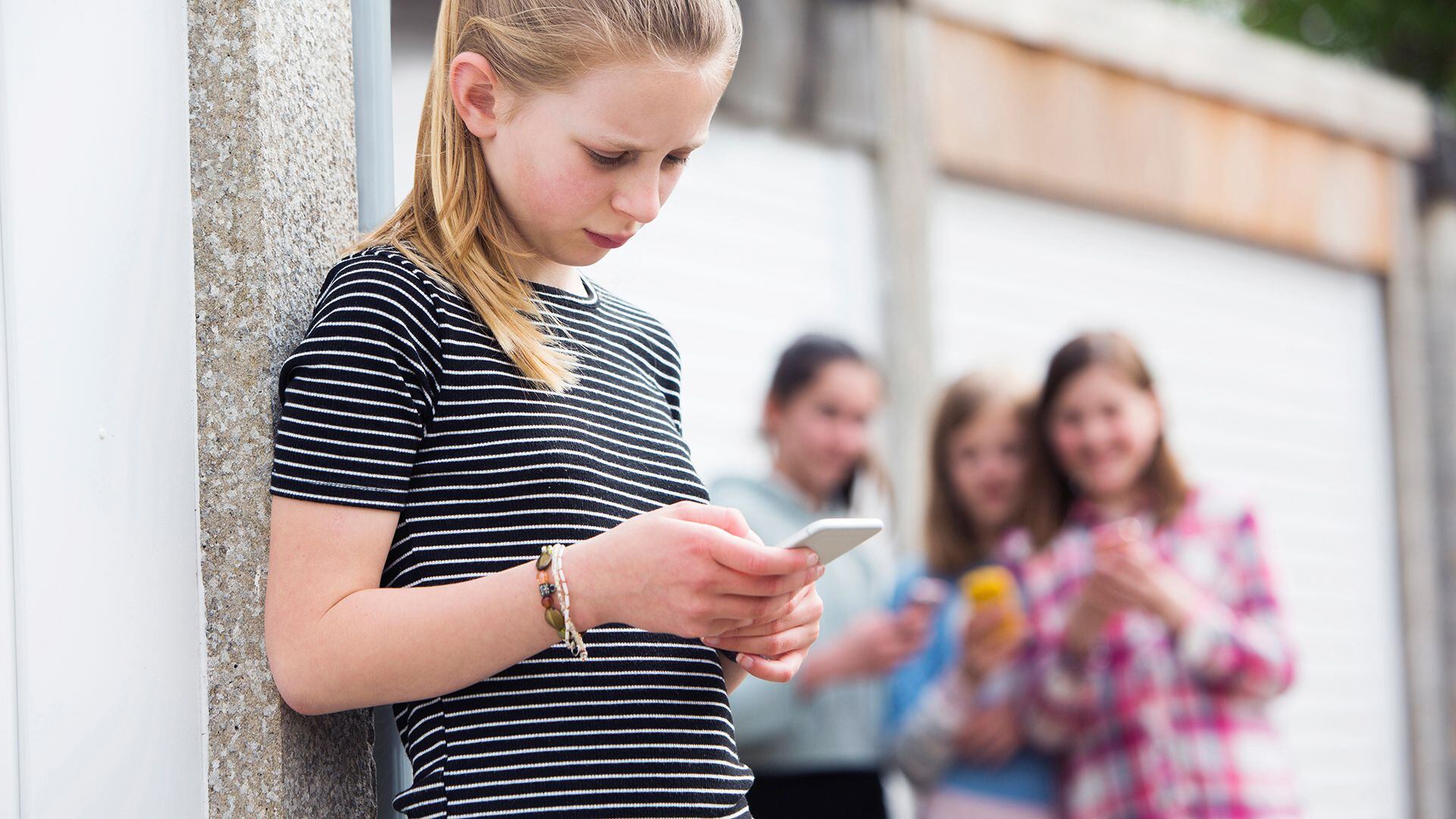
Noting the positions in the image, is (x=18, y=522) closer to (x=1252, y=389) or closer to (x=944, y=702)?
(x=944, y=702)

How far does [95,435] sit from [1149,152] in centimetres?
521

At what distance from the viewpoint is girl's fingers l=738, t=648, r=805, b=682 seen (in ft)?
4.23

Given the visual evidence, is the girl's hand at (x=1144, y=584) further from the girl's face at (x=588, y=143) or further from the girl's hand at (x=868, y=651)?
the girl's face at (x=588, y=143)

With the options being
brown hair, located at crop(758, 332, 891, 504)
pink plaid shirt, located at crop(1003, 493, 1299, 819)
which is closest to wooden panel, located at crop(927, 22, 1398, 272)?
brown hair, located at crop(758, 332, 891, 504)

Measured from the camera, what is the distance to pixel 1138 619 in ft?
10.6

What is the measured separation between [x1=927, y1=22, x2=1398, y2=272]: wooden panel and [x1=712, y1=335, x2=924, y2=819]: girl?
1.96 m

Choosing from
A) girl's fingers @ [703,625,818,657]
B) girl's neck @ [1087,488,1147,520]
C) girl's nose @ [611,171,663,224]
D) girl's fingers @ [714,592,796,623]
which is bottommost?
girl's fingers @ [703,625,818,657]

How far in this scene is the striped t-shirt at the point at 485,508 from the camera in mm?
1151

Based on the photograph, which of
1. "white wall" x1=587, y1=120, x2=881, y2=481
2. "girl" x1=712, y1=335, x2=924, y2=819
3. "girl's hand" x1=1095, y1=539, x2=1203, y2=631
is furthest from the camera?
"white wall" x1=587, y1=120, x2=881, y2=481

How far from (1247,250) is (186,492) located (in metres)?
5.78

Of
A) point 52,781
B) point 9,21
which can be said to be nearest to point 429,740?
point 52,781

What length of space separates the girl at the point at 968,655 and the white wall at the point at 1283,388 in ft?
5.62

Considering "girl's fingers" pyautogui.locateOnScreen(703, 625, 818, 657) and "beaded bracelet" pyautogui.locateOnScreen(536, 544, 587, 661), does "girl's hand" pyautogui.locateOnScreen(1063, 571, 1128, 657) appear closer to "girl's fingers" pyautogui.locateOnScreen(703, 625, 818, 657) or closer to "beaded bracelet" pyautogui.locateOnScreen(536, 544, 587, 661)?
"girl's fingers" pyautogui.locateOnScreen(703, 625, 818, 657)

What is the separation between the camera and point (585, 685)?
1210mm
